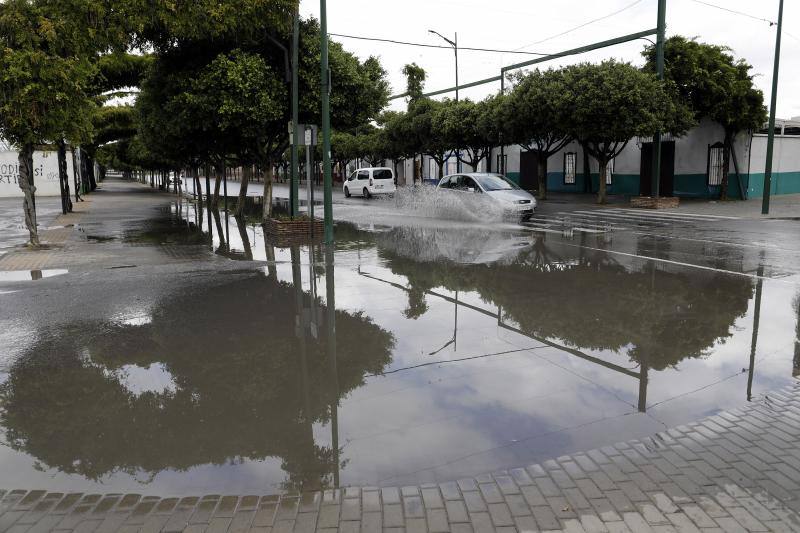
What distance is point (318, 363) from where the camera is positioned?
18.7ft

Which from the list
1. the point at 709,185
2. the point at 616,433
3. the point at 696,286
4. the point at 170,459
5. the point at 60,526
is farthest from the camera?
the point at 709,185

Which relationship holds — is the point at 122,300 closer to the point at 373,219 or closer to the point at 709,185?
the point at 373,219

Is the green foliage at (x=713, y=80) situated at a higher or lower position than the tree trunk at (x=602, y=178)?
higher

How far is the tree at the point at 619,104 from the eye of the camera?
882 inches

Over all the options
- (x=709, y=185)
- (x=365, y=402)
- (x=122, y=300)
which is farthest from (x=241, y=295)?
(x=709, y=185)

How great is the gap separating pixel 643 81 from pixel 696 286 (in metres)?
15.8

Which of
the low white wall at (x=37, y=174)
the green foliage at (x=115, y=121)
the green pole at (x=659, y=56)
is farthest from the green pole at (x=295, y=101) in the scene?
the low white wall at (x=37, y=174)

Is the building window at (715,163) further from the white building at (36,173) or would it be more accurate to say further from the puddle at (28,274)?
the white building at (36,173)

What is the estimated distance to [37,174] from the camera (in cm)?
3891

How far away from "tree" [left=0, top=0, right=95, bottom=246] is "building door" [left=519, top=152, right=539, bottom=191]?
2891 cm

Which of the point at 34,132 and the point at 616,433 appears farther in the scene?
the point at 34,132

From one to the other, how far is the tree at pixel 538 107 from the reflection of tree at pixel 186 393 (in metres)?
18.9

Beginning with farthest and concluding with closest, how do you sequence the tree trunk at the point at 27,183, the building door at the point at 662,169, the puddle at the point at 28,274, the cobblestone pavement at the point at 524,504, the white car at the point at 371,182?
1. the white car at the point at 371,182
2. the building door at the point at 662,169
3. the tree trunk at the point at 27,183
4. the puddle at the point at 28,274
5. the cobblestone pavement at the point at 524,504

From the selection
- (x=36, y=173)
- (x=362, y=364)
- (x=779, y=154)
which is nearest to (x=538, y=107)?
(x=779, y=154)
